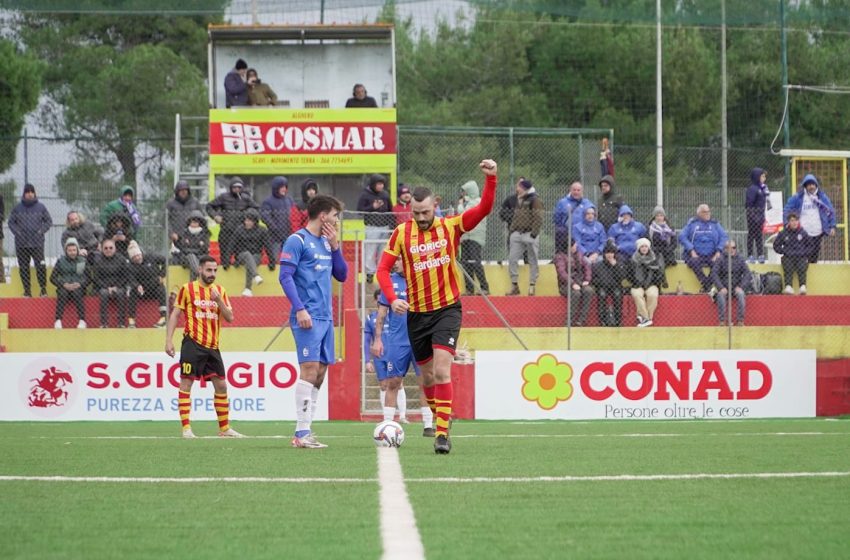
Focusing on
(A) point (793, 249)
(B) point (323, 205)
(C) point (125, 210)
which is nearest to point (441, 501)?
(B) point (323, 205)

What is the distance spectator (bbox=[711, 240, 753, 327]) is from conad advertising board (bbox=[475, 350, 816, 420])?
1.69 m

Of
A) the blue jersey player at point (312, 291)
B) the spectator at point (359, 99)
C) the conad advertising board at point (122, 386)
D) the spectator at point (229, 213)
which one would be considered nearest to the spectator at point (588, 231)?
the conad advertising board at point (122, 386)

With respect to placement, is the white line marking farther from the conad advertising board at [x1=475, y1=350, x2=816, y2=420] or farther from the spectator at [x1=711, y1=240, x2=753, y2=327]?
the spectator at [x1=711, y1=240, x2=753, y2=327]

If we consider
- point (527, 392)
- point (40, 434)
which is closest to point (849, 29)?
point (527, 392)

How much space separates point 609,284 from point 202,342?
28.6 ft

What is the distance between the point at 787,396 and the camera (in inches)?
768

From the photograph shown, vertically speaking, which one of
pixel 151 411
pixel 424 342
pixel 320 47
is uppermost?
pixel 320 47

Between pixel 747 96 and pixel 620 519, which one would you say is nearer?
pixel 620 519

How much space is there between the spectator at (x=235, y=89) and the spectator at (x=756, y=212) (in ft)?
32.6

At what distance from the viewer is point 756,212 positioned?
22.6 meters

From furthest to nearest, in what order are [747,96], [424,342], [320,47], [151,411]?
[747,96]
[320,47]
[151,411]
[424,342]

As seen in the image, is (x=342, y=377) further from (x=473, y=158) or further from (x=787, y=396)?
(x=473, y=158)

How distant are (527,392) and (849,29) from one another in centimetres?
1334

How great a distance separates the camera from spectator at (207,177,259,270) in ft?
70.7
